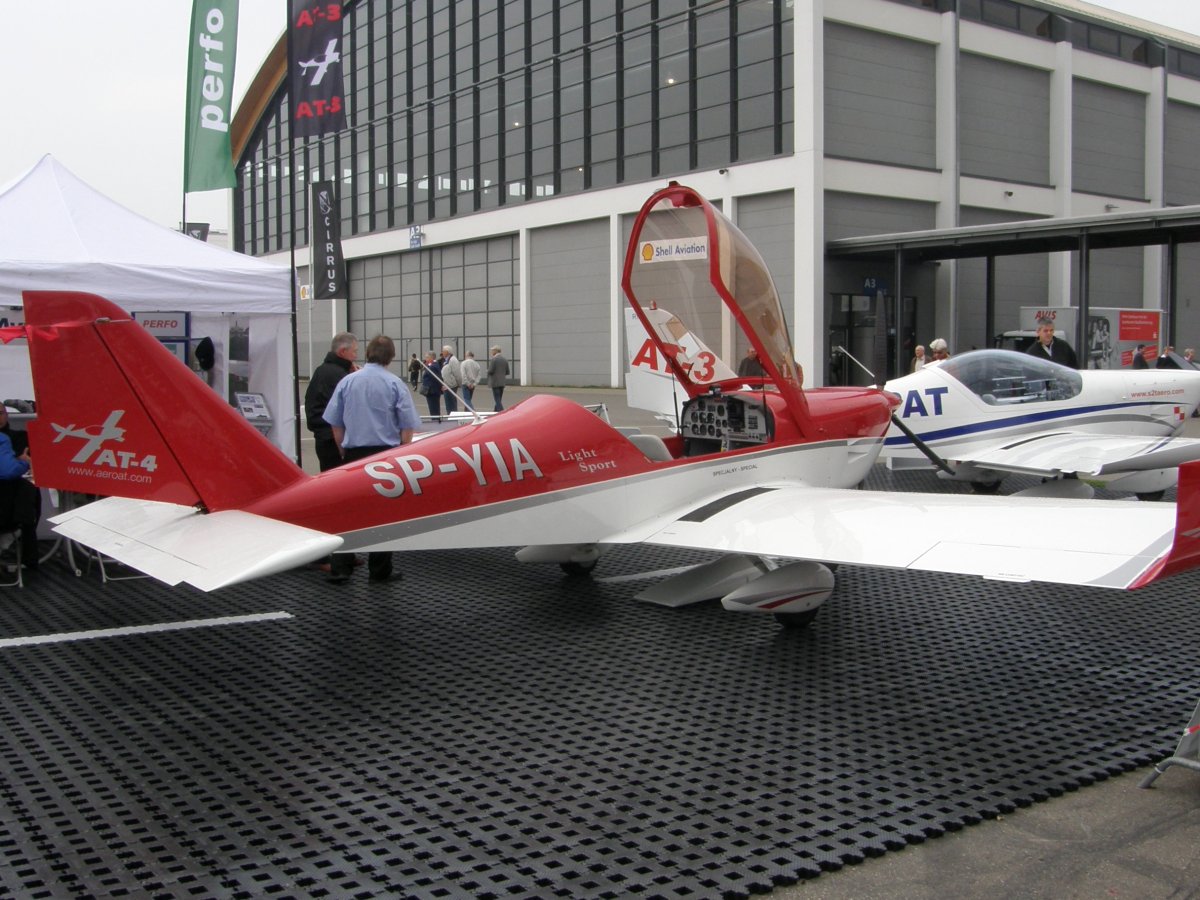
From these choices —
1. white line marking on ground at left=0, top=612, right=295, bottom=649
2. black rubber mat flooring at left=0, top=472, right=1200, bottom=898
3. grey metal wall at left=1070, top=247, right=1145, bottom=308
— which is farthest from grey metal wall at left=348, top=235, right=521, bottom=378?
black rubber mat flooring at left=0, top=472, right=1200, bottom=898

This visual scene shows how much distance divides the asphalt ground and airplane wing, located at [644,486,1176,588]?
771 millimetres

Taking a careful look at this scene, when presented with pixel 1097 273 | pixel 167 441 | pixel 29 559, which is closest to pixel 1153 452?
pixel 167 441

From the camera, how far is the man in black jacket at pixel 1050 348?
11.1m

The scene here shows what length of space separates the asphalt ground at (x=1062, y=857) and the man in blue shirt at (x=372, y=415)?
4.52 metres

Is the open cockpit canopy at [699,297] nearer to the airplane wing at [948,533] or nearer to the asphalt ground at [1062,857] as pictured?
the airplane wing at [948,533]

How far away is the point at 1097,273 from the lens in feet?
101

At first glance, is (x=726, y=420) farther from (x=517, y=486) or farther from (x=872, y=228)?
(x=872, y=228)

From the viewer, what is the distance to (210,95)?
11664 mm

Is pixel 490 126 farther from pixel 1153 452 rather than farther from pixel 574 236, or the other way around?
pixel 1153 452

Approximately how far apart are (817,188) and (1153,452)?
17761 millimetres

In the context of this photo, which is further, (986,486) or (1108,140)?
(1108,140)

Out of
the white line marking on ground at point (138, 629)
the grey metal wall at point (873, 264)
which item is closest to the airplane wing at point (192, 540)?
the white line marking on ground at point (138, 629)

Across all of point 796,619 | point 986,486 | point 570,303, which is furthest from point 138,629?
point 570,303

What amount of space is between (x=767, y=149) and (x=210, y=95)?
17.4 meters
